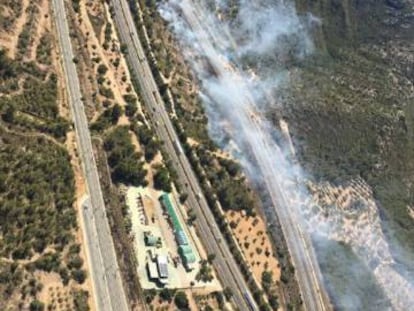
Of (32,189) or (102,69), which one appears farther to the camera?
(102,69)

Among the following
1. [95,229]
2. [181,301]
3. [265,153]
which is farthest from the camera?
[265,153]

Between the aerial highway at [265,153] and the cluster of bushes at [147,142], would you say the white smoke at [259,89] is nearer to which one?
the aerial highway at [265,153]

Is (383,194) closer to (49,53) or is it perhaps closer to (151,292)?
(151,292)

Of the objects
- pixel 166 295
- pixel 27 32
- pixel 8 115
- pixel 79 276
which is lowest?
pixel 166 295

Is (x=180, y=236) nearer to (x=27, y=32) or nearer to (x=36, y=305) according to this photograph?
(x=36, y=305)

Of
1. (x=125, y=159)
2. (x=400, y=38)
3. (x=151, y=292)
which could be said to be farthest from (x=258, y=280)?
(x=400, y=38)

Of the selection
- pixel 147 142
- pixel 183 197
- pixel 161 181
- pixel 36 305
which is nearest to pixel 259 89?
pixel 147 142

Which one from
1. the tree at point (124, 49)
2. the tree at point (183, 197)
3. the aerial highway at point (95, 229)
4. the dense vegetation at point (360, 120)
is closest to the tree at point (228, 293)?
the tree at point (183, 197)
